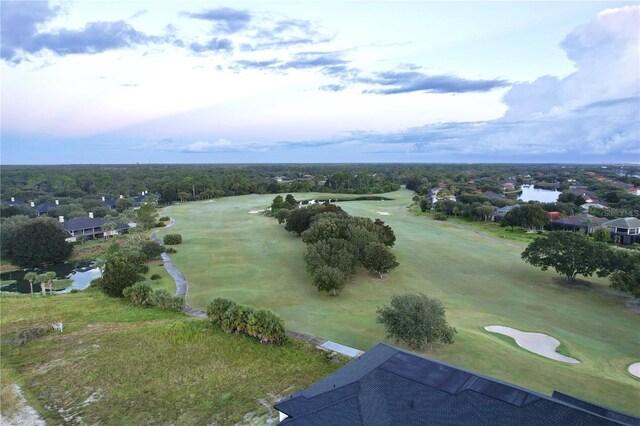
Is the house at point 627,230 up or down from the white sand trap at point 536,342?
up

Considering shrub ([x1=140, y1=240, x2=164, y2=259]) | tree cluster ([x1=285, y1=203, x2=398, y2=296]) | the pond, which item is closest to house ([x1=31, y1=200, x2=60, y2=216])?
the pond

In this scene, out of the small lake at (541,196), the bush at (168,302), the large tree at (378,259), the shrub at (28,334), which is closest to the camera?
the shrub at (28,334)

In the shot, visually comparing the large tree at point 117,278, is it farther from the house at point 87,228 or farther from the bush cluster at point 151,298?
the house at point 87,228

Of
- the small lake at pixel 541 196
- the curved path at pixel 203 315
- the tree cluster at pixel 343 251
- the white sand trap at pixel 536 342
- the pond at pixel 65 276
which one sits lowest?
the pond at pixel 65 276

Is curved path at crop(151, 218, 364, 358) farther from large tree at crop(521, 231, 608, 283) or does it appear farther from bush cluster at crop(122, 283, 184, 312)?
large tree at crop(521, 231, 608, 283)

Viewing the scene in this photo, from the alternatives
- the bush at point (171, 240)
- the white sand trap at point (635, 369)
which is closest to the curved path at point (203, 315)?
the bush at point (171, 240)

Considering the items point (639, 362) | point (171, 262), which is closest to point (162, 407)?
point (639, 362)

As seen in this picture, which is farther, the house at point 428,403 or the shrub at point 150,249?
the shrub at point 150,249

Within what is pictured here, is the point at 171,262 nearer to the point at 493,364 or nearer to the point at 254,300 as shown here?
the point at 254,300
